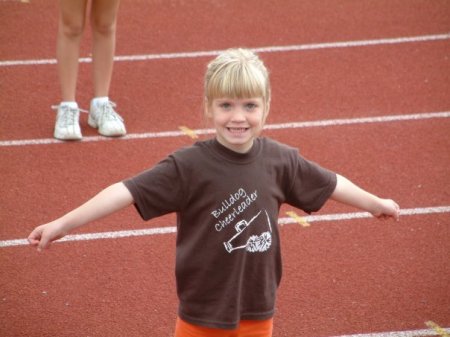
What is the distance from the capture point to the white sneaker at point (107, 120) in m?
6.82

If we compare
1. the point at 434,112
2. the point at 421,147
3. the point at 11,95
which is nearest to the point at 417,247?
the point at 421,147

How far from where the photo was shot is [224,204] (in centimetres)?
329

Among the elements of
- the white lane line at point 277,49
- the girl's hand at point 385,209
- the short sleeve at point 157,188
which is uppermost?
the white lane line at point 277,49

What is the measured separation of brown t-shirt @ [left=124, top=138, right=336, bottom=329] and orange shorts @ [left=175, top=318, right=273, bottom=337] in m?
0.03

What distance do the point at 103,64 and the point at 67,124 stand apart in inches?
19.3

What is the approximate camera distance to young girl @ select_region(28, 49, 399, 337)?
3.28m

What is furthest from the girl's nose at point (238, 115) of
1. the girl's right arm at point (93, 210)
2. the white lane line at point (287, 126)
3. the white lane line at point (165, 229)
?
the white lane line at point (287, 126)

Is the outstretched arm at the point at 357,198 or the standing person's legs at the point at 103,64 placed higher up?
the standing person's legs at the point at 103,64

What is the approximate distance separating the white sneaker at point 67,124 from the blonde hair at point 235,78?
3523mm

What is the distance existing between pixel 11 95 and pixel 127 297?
3014 mm

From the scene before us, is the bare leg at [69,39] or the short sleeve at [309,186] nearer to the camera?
the short sleeve at [309,186]

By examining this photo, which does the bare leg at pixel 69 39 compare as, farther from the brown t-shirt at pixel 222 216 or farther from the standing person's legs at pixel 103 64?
the brown t-shirt at pixel 222 216

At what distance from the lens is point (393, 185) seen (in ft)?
20.5

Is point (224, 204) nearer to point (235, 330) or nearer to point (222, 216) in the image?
point (222, 216)
